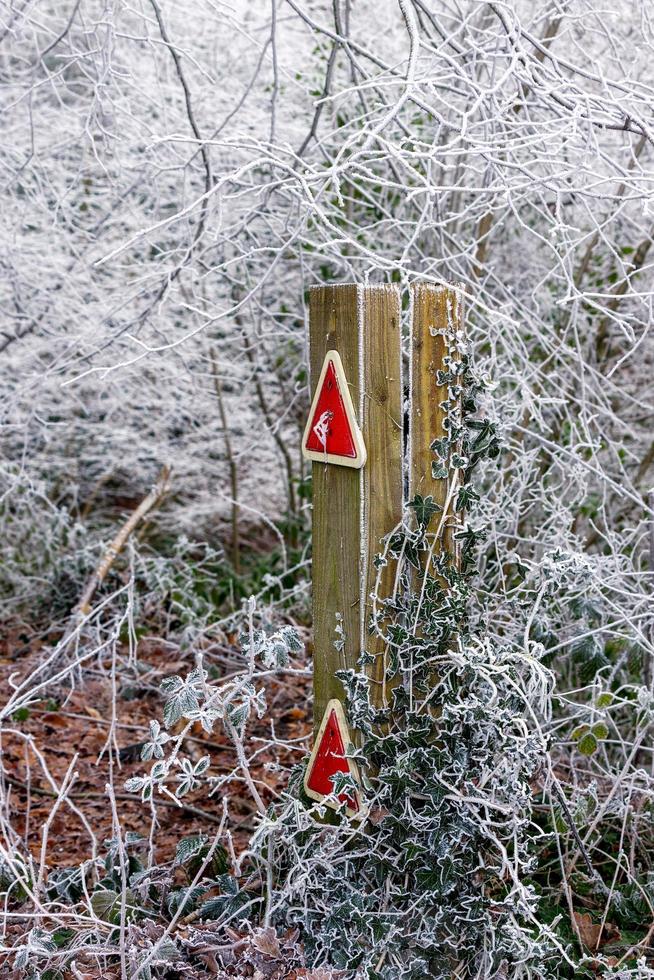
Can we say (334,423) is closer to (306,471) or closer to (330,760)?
→ (330,760)

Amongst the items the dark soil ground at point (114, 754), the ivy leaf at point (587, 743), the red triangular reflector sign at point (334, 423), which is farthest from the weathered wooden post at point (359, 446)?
the ivy leaf at point (587, 743)

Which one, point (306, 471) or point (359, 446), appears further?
point (306, 471)

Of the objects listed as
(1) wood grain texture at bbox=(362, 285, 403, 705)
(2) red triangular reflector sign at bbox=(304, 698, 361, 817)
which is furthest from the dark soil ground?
(1) wood grain texture at bbox=(362, 285, 403, 705)

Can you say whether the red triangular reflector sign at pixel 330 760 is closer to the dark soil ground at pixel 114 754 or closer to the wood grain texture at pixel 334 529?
the wood grain texture at pixel 334 529

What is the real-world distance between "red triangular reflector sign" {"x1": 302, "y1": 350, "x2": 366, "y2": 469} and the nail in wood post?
0.48 ft

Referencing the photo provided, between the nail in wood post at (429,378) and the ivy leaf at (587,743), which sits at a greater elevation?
the nail in wood post at (429,378)

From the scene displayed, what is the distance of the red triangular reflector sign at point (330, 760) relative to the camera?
234cm

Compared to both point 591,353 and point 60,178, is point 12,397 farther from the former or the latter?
point 591,353

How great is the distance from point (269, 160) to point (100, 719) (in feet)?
8.04

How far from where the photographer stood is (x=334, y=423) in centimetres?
233

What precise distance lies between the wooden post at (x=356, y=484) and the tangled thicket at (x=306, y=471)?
89 millimetres

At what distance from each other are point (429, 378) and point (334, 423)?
25 cm

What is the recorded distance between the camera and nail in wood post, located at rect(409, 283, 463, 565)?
7.61 feet

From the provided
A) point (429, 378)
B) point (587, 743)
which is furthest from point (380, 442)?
point (587, 743)
